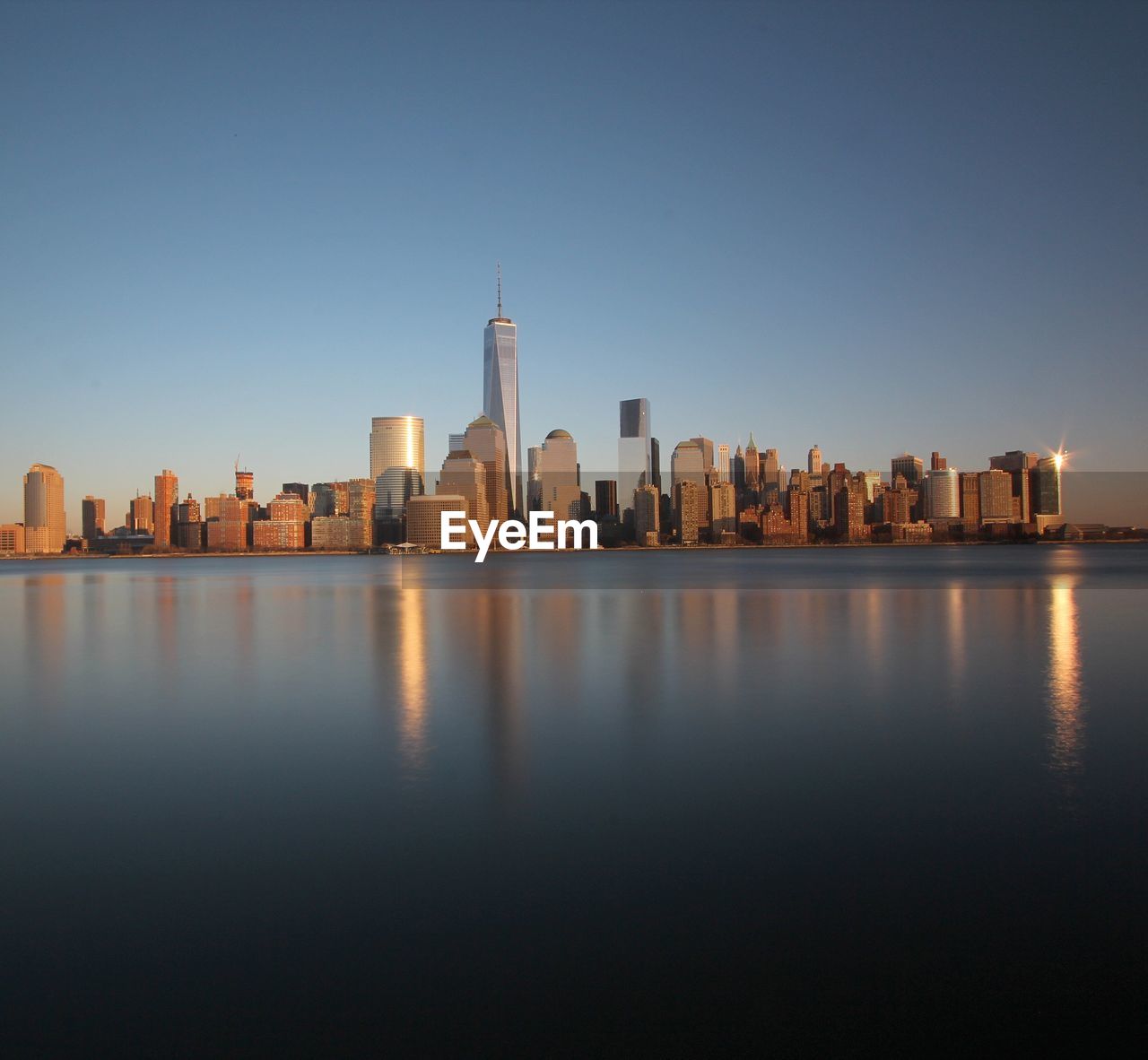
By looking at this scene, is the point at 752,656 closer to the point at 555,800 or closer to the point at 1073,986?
the point at 555,800

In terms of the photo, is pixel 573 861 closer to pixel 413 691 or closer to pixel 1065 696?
pixel 413 691

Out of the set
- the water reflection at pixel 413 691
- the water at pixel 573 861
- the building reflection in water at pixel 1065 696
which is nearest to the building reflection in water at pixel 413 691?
the water reflection at pixel 413 691

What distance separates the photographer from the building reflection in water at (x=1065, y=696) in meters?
12.6

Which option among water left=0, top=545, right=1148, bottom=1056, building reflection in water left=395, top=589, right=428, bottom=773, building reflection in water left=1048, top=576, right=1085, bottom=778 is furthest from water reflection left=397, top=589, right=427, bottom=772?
building reflection in water left=1048, top=576, right=1085, bottom=778

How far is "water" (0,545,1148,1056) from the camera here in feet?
19.0

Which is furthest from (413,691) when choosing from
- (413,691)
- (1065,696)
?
(1065,696)

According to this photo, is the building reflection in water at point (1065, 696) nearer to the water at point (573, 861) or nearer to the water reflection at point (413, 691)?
the water at point (573, 861)

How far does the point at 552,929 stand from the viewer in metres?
6.98

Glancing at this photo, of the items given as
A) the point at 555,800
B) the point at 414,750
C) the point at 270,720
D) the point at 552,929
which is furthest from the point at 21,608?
the point at 552,929

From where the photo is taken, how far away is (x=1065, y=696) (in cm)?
1750

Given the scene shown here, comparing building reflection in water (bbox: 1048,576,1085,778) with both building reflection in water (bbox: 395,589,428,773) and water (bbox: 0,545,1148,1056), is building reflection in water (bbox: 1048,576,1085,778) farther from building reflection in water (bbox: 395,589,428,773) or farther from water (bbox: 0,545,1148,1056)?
building reflection in water (bbox: 395,589,428,773)

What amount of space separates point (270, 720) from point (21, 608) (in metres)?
38.2

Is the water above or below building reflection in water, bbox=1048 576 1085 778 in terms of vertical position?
above

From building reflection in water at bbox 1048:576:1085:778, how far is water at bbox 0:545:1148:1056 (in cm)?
12
